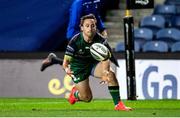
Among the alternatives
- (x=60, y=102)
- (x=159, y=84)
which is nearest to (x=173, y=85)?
(x=159, y=84)

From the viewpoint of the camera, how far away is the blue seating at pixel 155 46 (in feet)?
51.7

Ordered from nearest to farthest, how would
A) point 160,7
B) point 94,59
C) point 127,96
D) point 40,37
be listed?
point 94,59 → point 127,96 → point 40,37 → point 160,7

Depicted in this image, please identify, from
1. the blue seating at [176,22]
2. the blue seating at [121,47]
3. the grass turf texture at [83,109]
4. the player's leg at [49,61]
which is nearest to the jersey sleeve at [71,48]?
the grass turf texture at [83,109]

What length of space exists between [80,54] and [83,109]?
2.95 feet

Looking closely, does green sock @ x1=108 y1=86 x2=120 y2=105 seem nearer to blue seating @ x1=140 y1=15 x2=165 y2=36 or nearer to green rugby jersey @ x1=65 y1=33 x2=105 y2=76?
green rugby jersey @ x1=65 y1=33 x2=105 y2=76

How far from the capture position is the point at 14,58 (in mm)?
15453

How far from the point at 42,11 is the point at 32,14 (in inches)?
8.6

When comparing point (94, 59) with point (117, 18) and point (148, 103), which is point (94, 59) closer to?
point (148, 103)

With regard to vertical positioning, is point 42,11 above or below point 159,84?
above

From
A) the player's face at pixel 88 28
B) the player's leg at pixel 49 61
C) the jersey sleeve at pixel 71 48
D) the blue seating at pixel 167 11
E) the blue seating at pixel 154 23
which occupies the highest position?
the player's face at pixel 88 28

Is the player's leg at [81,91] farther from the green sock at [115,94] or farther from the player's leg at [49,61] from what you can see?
the player's leg at [49,61]

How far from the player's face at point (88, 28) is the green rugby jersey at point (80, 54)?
0.09 meters

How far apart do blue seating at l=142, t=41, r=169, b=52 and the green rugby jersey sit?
3.64 meters

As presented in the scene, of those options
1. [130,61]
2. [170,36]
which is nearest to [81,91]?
[130,61]
